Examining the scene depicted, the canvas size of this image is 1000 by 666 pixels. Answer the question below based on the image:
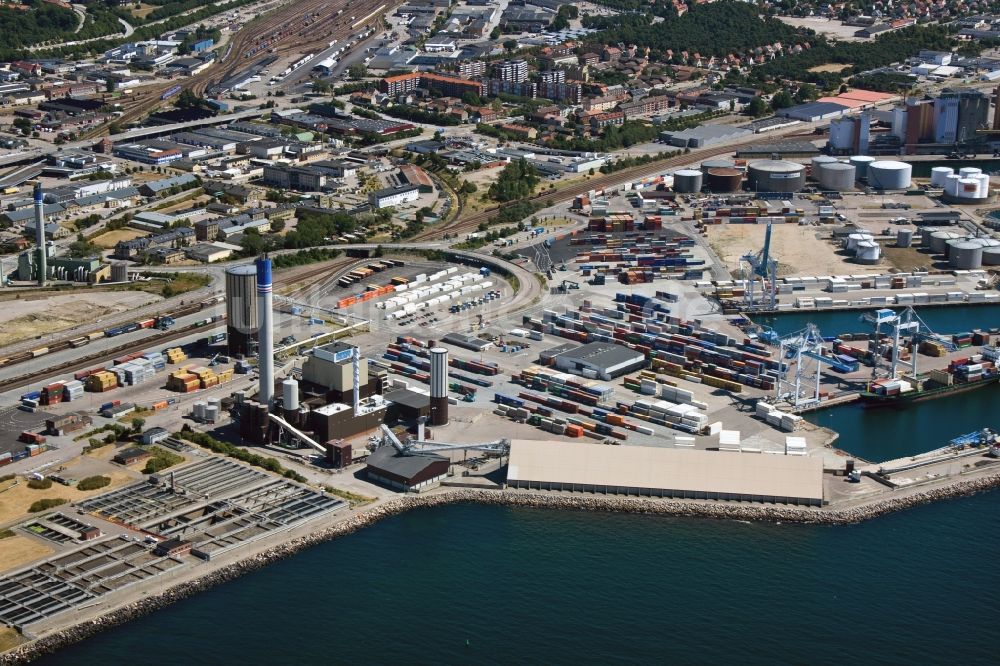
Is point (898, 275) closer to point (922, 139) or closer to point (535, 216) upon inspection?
point (535, 216)

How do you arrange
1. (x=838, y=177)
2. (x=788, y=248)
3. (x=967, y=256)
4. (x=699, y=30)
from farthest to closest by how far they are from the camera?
(x=699, y=30)
(x=838, y=177)
(x=788, y=248)
(x=967, y=256)

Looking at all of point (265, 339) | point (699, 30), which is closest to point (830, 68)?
point (699, 30)

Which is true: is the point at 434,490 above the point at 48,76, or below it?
below

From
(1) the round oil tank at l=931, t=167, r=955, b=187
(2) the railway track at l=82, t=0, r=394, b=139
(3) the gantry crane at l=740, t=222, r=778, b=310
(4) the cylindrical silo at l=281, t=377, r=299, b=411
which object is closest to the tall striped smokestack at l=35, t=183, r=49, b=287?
(4) the cylindrical silo at l=281, t=377, r=299, b=411

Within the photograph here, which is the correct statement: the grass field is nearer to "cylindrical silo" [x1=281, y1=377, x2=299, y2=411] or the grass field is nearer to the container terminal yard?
the container terminal yard

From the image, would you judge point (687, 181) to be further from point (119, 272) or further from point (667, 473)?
point (667, 473)

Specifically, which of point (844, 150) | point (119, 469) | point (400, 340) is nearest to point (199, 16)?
point (844, 150)

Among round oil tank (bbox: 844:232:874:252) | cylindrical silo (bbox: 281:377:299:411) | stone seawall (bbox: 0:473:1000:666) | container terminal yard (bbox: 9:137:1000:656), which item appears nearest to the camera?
stone seawall (bbox: 0:473:1000:666)
